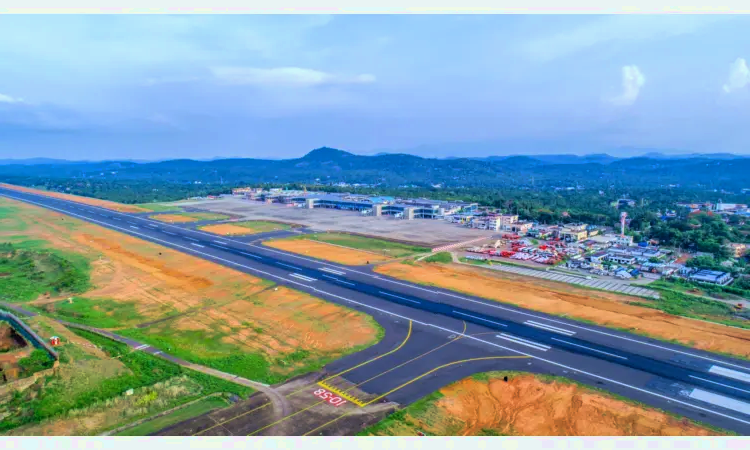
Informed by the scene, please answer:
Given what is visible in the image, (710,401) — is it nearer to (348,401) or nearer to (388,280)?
(348,401)

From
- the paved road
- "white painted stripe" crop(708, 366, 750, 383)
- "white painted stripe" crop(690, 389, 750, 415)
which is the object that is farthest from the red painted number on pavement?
the paved road

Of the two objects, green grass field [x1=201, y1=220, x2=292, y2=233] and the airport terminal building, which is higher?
the airport terminal building

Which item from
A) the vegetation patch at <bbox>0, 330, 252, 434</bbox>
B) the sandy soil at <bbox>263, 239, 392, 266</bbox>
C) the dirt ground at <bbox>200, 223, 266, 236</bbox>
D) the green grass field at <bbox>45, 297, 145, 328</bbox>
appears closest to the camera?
the vegetation patch at <bbox>0, 330, 252, 434</bbox>

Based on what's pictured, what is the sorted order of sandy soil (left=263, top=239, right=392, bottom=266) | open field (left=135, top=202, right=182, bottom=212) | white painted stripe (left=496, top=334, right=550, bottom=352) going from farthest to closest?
open field (left=135, top=202, right=182, bottom=212)
sandy soil (left=263, top=239, right=392, bottom=266)
white painted stripe (left=496, top=334, right=550, bottom=352)

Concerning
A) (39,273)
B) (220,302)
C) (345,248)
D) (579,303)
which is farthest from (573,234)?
(39,273)

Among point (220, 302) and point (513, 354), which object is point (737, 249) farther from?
point (220, 302)

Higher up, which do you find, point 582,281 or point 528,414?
point 582,281

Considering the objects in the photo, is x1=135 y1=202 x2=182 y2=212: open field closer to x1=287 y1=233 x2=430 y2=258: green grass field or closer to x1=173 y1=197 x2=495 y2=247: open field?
x1=173 y1=197 x2=495 y2=247: open field

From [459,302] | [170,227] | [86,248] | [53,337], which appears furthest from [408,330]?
[170,227]
